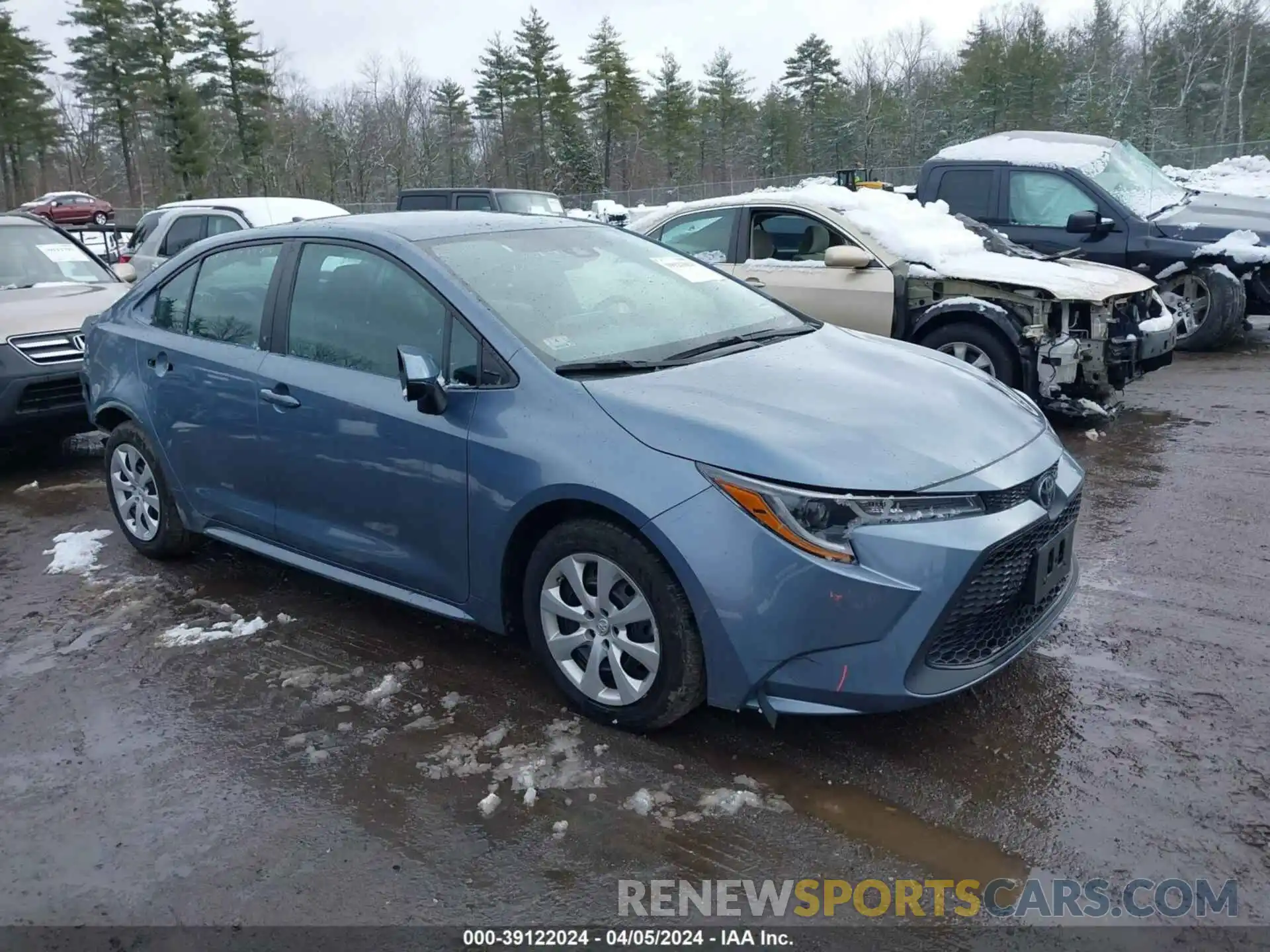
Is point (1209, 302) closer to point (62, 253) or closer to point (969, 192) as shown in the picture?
point (969, 192)

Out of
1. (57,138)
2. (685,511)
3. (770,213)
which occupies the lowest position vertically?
(685,511)

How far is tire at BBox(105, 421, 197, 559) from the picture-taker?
5059 mm

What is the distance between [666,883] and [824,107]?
56.2 metres

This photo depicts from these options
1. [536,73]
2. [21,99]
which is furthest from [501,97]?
[21,99]

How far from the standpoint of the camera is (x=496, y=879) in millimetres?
2762

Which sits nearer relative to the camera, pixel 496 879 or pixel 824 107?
pixel 496 879

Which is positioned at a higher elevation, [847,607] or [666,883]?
[847,607]

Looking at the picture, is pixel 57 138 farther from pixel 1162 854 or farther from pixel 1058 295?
pixel 1162 854

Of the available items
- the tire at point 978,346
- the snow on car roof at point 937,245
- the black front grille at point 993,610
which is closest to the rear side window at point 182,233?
the snow on car roof at point 937,245

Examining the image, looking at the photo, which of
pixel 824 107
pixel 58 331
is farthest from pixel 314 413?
pixel 824 107

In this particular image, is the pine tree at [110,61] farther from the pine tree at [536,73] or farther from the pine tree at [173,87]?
the pine tree at [536,73]

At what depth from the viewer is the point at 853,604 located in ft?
9.46

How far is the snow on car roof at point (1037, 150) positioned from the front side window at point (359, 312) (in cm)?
742

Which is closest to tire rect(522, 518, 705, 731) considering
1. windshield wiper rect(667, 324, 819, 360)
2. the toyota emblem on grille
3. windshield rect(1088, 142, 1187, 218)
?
windshield wiper rect(667, 324, 819, 360)
